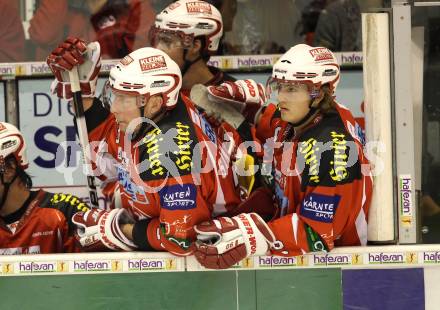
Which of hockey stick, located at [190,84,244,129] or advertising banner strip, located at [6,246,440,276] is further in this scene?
hockey stick, located at [190,84,244,129]

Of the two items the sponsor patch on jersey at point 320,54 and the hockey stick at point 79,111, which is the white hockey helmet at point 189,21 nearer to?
the hockey stick at point 79,111

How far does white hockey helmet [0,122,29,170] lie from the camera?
457 centimetres

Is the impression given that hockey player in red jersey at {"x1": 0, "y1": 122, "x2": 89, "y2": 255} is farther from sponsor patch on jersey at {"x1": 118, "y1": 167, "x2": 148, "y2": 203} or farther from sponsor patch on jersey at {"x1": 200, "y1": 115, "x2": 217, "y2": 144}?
sponsor patch on jersey at {"x1": 200, "y1": 115, "x2": 217, "y2": 144}

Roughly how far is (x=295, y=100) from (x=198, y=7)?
0.91 metres

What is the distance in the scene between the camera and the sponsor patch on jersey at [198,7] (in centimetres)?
479

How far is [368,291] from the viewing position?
13.0ft

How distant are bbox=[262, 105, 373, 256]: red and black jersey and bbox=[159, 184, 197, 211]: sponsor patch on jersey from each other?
336 millimetres

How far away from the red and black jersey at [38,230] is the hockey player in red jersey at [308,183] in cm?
87

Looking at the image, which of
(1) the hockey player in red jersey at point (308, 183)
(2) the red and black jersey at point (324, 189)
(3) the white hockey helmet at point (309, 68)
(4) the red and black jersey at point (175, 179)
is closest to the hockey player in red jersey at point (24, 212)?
(4) the red and black jersey at point (175, 179)

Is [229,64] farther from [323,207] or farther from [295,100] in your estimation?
[323,207]

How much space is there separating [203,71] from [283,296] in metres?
1.37

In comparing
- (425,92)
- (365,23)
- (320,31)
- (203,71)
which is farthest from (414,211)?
(320,31)

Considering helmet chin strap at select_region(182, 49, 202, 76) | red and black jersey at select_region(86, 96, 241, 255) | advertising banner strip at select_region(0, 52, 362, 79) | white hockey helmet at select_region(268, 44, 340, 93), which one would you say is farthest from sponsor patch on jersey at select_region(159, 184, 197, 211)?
advertising banner strip at select_region(0, 52, 362, 79)

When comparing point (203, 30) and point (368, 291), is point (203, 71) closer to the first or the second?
point (203, 30)
